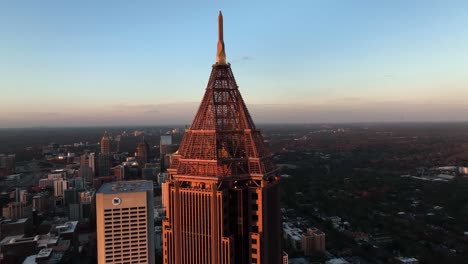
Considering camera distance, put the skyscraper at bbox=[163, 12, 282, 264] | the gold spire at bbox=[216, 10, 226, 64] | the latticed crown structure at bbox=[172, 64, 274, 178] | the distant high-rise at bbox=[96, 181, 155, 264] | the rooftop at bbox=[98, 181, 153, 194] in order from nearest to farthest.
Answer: the skyscraper at bbox=[163, 12, 282, 264] → the latticed crown structure at bbox=[172, 64, 274, 178] → the gold spire at bbox=[216, 10, 226, 64] → the distant high-rise at bbox=[96, 181, 155, 264] → the rooftop at bbox=[98, 181, 153, 194]

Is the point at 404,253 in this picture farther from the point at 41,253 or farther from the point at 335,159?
the point at 335,159

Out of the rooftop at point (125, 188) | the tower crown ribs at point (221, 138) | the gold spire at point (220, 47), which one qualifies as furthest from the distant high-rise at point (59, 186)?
the gold spire at point (220, 47)

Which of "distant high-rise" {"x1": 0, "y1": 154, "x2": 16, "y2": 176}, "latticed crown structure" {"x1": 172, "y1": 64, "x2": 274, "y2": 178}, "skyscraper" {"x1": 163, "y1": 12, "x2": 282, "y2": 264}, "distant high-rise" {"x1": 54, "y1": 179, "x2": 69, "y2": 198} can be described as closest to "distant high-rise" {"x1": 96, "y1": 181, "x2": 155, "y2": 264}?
"skyscraper" {"x1": 163, "y1": 12, "x2": 282, "y2": 264}

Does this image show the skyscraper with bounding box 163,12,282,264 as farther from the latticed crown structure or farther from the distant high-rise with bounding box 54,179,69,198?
the distant high-rise with bounding box 54,179,69,198

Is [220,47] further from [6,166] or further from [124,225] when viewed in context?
[6,166]

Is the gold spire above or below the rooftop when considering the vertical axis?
above

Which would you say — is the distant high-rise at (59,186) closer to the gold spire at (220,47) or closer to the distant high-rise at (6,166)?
the distant high-rise at (6,166)

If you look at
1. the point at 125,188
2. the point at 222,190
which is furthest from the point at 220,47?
the point at 125,188
